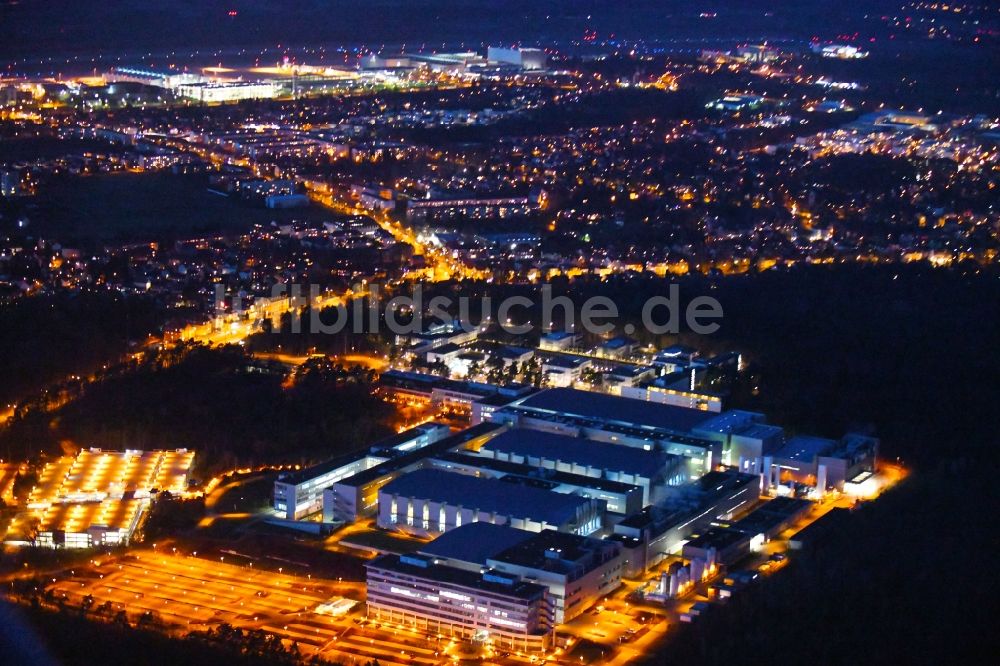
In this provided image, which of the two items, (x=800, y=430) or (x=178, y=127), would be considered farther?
(x=178, y=127)

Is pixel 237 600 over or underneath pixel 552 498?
underneath

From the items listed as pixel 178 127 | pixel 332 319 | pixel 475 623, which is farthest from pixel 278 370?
pixel 178 127

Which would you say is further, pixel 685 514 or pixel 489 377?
pixel 489 377

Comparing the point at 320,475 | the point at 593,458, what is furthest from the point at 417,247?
the point at 320,475

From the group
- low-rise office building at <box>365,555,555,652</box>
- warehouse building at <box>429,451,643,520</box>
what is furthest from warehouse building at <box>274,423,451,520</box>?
low-rise office building at <box>365,555,555,652</box>

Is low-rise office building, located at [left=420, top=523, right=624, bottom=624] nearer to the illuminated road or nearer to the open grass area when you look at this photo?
the illuminated road

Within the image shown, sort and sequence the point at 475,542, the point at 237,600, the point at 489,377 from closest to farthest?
1. the point at 237,600
2. the point at 475,542
3. the point at 489,377

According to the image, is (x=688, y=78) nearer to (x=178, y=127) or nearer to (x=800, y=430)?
(x=178, y=127)

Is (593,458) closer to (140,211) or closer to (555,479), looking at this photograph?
(555,479)
